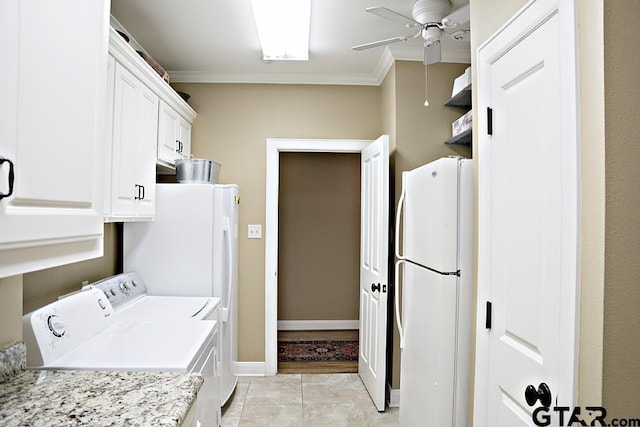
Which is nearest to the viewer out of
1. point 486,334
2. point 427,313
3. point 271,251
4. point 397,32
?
point 486,334

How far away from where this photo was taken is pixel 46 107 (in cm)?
87

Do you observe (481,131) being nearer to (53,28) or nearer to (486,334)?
(486,334)

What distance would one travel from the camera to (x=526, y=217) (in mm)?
1190

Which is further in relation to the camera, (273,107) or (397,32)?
(273,107)

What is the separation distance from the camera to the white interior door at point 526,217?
0.99 m

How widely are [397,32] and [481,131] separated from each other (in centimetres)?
145

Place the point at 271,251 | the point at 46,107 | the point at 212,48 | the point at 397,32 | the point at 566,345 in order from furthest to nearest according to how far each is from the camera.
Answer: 1. the point at 271,251
2. the point at 212,48
3. the point at 397,32
4. the point at 566,345
5. the point at 46,107

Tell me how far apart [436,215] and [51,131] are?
159 centimetres

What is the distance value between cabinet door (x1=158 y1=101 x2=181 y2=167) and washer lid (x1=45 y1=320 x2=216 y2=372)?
49.8 inches

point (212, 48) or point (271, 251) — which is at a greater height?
point (212, 48)

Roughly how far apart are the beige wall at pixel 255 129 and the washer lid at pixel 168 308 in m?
0.93

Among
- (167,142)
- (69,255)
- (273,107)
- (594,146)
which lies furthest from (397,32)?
(69,255)

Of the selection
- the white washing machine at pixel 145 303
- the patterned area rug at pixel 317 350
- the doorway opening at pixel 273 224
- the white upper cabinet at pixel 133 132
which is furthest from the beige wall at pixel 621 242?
the patterned area rug at pixel 317 350

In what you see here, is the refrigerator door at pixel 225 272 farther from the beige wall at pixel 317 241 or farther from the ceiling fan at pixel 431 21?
the beige wall at pixel 317 241
